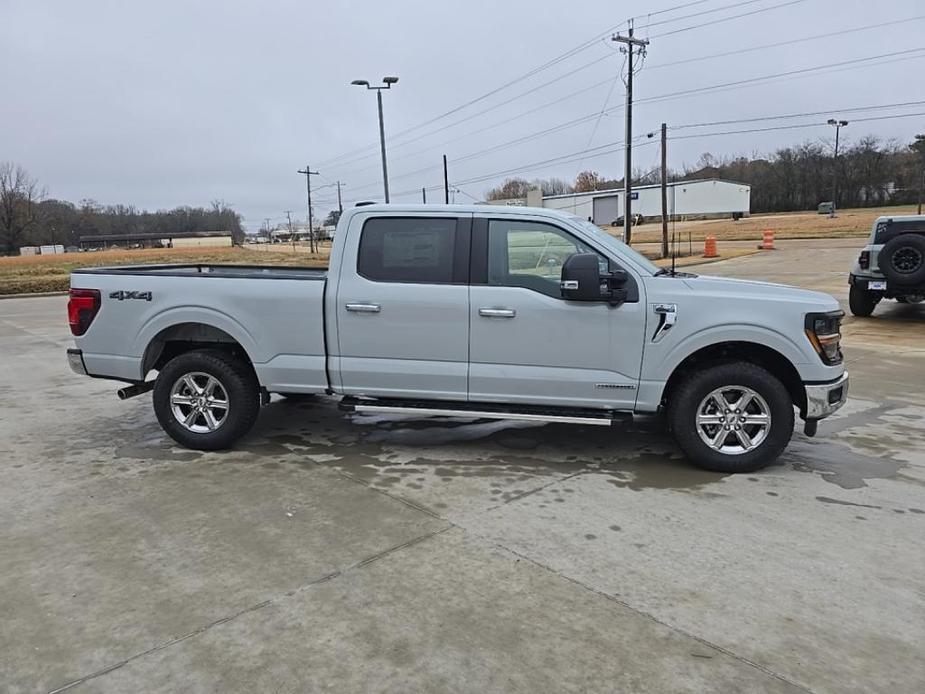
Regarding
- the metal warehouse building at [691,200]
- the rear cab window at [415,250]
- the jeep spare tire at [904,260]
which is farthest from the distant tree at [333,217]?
the metal warehouse building at [691,200]

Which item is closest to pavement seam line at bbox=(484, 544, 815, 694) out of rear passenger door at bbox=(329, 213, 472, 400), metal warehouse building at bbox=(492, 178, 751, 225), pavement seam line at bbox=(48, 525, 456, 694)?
pavement seam line at bbox=(48, 525, 456, 694)

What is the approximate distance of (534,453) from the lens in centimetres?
546

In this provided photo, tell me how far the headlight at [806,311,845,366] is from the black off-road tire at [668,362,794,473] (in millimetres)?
356

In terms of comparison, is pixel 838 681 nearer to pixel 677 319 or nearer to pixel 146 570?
pixel 677 319

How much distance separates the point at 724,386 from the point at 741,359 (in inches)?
13.5

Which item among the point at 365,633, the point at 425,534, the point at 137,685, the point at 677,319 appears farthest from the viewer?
the point at 677,319

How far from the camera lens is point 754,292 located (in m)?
4.89

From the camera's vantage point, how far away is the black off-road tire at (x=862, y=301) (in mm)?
12762

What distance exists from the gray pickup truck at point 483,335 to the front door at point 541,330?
11 millimetres

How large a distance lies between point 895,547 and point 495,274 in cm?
302

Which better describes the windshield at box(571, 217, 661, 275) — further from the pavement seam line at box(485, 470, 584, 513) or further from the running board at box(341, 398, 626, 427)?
the pavement seam line at box(485, 470, 584, 513)

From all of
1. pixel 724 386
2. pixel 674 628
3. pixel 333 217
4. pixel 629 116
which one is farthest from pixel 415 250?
pixel 333 217

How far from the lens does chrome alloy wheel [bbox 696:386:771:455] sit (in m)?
4.90

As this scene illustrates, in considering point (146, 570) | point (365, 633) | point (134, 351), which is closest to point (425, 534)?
point (365, 633)
